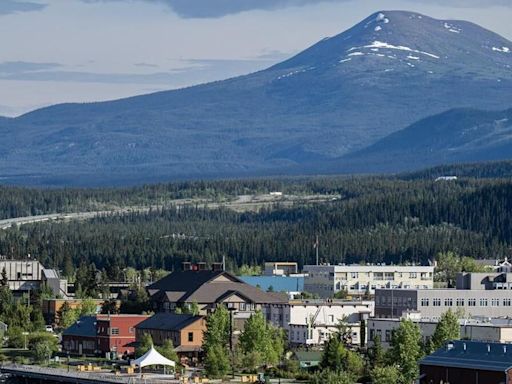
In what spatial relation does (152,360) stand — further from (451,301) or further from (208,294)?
(451,301)

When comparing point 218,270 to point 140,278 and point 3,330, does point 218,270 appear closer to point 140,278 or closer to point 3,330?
point 3,330

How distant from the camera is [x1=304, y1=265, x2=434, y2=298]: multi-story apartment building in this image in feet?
514

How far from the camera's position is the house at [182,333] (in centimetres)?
11134

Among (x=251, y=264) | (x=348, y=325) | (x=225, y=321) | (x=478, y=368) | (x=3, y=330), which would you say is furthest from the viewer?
(x=251, y=264)

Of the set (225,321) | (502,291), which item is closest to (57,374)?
(225,321)

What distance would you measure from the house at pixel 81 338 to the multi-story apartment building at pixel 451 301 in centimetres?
1937

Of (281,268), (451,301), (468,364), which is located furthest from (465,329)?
(281,268)

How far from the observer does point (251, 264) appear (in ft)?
609

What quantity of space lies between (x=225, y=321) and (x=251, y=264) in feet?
253

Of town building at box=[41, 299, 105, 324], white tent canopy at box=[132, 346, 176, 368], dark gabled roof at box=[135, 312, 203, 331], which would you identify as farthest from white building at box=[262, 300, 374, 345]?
white tent canopy at box=[132, 346, 176, 368]

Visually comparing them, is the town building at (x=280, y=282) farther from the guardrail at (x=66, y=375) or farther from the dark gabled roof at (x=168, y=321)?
the guardrail at (x=66, y=375)

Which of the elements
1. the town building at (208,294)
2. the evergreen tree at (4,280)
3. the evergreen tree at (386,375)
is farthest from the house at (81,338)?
the evergreen tree at (386,375)

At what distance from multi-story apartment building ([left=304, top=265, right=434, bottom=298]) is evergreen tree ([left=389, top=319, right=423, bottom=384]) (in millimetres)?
61469

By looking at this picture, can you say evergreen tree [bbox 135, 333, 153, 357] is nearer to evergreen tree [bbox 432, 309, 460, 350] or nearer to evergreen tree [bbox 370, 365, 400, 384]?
evergreen tree [bbox 432, 309, 460, 350]
